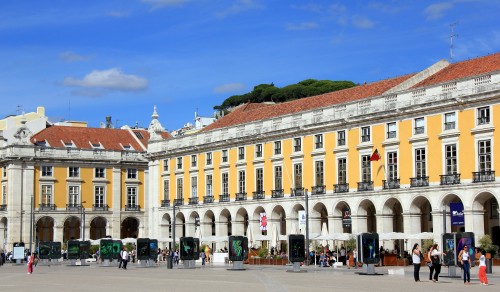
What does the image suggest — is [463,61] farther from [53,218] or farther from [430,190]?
[53,218]

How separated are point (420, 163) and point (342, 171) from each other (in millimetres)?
7970

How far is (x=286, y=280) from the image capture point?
42438mm

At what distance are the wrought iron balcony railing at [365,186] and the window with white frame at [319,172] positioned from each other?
4417 mm

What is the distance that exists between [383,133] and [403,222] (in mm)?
6392

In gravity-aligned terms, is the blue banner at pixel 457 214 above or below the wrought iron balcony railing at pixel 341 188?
below

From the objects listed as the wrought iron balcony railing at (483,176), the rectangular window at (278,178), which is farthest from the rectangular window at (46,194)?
the wrought iron balcony railing at (483,176)

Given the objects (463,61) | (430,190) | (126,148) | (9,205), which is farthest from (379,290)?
(126,148)

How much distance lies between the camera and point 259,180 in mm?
80375

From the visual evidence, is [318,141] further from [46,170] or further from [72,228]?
[72,228]

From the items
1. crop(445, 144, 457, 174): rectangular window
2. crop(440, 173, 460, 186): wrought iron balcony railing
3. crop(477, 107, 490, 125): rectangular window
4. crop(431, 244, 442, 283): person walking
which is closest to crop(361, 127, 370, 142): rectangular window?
crop(445, 144, 457, 174): rectangular window

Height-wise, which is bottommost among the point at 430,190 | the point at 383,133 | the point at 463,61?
the point at 430,190

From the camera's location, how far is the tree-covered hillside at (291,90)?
5054 inches

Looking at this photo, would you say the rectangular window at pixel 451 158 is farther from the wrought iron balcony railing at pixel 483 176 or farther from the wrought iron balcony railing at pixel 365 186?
the wrought iron balcony railing at pixel 365 186

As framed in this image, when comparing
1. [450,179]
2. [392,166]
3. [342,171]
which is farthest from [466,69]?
[342,171]
